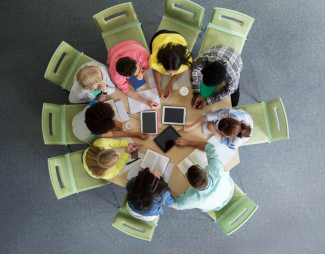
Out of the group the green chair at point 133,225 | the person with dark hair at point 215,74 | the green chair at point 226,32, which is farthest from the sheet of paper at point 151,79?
the green chair at point 133,225

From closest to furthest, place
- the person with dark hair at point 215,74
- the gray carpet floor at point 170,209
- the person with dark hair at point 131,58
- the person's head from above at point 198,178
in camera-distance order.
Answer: the person's head from above at point 198,178 < the person with dark hair at point 215,74 < the person with dark hair at point 131,58 < the gray carpet floor at point 170,209

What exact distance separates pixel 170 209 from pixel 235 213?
0.98m

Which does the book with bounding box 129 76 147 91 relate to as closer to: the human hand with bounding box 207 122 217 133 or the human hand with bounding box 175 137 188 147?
the human hand with bounding box 175 137 188 147

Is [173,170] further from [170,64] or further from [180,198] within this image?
[170,64]

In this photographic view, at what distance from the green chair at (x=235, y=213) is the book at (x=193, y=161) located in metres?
0.55

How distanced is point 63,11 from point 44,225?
2962 mm

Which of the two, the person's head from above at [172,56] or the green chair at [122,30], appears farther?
the green chair at [122,30]

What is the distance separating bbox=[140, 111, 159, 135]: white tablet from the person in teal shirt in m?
0.53

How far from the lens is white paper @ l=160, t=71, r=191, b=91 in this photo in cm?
199

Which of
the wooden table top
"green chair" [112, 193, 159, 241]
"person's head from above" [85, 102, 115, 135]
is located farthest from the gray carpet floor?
"person's head from above" [85, 102, 115, 135]

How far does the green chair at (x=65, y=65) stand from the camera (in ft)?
6.28

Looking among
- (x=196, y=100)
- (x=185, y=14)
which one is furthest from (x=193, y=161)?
(x=185, y=14)

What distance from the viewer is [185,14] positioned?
2.11 m

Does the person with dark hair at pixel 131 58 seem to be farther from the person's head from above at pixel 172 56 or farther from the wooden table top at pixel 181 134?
the person's head from above at pixel 172 56
